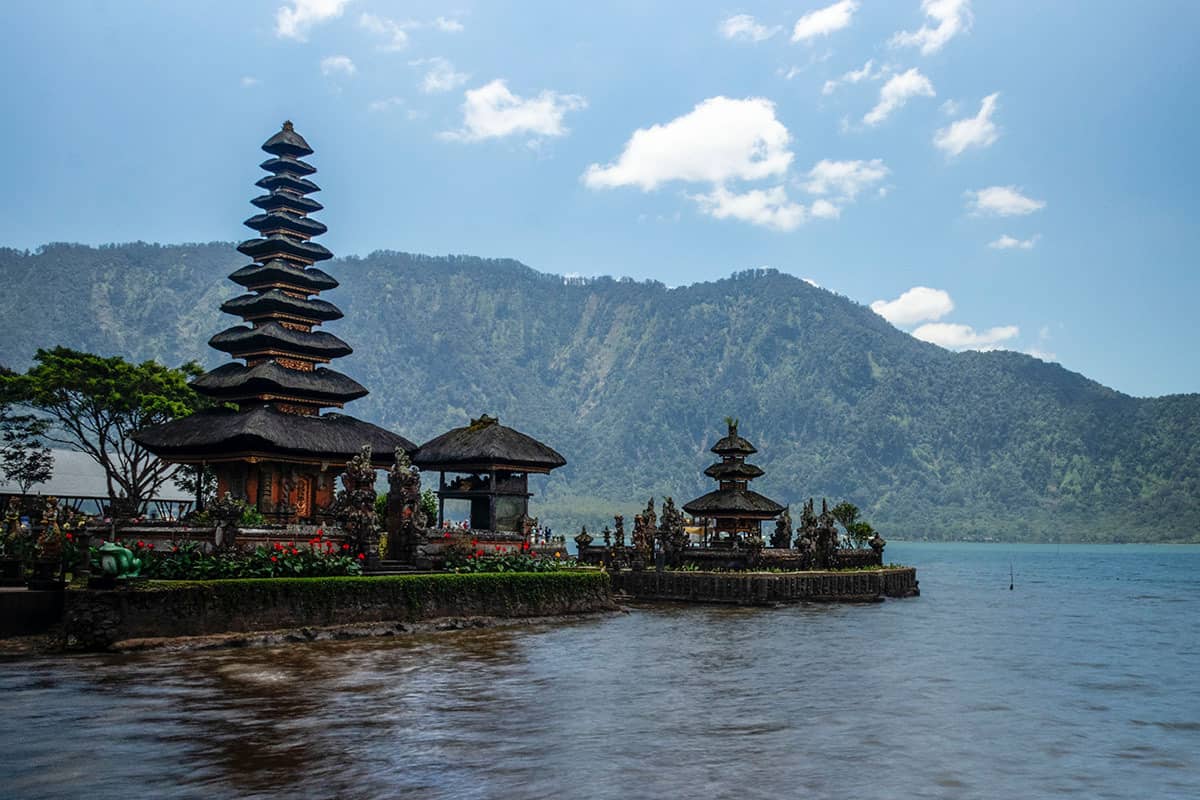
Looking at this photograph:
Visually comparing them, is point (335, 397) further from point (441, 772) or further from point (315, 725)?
point (441, 772)

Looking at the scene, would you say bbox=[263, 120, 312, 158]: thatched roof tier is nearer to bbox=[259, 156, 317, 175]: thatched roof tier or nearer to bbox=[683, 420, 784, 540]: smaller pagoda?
bbox=[259, 156, 317, 175]: thatched roof tier

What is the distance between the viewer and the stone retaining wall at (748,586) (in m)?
58.9

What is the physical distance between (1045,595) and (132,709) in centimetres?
7726

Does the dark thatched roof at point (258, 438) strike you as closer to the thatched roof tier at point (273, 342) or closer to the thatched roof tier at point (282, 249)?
the thatched roof tier at point (273, 342)

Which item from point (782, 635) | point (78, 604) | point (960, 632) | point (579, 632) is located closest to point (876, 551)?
point (960, 632)

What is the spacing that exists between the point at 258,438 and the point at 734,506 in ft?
103

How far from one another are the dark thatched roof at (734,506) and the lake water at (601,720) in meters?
23.5

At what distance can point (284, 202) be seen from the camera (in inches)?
2424

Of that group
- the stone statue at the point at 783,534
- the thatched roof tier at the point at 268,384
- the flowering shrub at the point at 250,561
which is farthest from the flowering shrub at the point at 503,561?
the stone statue at the point at 783,534

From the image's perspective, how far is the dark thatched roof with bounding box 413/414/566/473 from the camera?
178ft

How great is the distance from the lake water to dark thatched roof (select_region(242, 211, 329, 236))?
2981 centimetres

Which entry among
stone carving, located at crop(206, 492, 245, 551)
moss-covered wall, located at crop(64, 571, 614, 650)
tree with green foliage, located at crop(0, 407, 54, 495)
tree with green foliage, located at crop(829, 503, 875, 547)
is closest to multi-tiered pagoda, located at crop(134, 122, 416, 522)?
stone carving, located at crop(206, 492, 245, 551)

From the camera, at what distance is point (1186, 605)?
77938 millimetres

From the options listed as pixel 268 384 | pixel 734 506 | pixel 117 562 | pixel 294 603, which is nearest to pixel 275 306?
pixel 268 384
